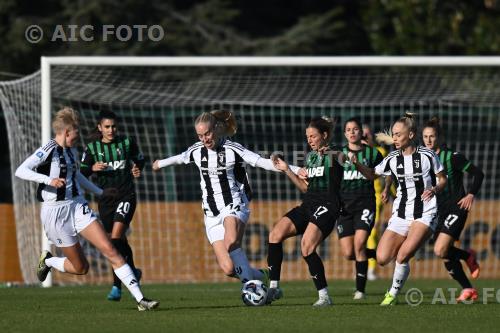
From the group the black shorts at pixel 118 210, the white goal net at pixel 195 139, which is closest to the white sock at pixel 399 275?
the black shorts at pixel 118 210

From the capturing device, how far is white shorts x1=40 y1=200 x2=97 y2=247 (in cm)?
1080

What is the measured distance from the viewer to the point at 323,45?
2789 cm

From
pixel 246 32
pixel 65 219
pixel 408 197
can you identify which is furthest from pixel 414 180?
pixel 246 32

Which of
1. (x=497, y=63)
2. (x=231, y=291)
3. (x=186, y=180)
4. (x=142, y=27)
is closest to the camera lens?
(x=231, y=291)

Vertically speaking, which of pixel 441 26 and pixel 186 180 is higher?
pixel 441 26

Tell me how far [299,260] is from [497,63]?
15.5 feet

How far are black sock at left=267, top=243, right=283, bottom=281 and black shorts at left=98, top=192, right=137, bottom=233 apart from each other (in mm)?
2033

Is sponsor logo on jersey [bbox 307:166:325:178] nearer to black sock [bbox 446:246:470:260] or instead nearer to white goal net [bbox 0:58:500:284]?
black sock [bbox 446:246:470:260]

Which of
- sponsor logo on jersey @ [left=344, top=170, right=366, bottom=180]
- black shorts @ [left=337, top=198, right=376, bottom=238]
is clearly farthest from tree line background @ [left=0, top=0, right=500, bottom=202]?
black shorts @ [left=337, top=198, right=376, bottom=238]

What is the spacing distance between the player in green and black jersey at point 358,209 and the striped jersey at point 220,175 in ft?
7.18

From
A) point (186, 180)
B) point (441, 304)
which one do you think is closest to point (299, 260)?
point (186, 180)

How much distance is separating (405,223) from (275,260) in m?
1.36

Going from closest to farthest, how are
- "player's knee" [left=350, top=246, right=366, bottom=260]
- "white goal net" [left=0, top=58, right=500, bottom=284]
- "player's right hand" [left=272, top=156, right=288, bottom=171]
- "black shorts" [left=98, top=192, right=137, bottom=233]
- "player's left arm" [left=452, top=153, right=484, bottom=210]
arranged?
"player's right hand" [left=272, top=156, right=288, bottom=171], "player's left arm" [left=452, top=153, right=484, bottom=210], "black shorts" [left=98, top=192, right=137, bottom=233], "player's knee" [left=350, top=246, right=366, bottom=260], "white goal net" [left=0, top=58, right=500, bottom=284]

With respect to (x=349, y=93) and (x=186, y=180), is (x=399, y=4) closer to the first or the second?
(x=349, y=93)
